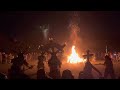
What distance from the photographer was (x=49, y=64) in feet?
32.3

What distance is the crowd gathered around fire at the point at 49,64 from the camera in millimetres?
8391

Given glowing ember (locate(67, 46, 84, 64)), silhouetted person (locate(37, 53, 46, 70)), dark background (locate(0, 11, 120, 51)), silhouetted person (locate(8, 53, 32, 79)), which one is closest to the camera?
silhouetted person (locate(8, 53, 32, 79))

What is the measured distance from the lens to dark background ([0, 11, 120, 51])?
30.4 ft

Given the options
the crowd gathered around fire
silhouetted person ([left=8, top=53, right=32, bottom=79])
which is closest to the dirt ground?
the crowd gathered around fire

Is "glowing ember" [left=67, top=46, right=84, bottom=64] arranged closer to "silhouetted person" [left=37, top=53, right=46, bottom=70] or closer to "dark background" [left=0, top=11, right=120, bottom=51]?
"dark background" [left=0, top=11, right=120, bottom=51]

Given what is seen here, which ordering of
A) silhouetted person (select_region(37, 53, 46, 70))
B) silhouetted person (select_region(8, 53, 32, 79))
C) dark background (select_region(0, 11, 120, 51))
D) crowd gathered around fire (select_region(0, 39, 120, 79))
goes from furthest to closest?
silhouetted person (select_region(37, 53, 46, 70)), dark background (select_region(0, 11, 120, 51)), silhouetted person (select_region(8, 53, 32, 79)), crowd gathered around fire (select_region(0, 39, 120, 79))

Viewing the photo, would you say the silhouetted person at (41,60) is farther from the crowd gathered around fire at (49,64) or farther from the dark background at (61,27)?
Answer: the dark background at (61,27)

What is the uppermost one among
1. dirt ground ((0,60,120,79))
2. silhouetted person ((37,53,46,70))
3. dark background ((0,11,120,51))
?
dark background ((0,11,120,51))

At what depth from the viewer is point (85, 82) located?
6.95 meters

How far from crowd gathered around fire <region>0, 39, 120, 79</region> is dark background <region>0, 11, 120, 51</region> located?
647 millimetres

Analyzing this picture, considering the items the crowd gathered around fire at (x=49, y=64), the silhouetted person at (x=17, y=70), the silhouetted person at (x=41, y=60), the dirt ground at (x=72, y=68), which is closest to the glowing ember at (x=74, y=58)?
the dirt ground at (x=72, y=68)

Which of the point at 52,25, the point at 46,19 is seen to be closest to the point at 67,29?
the point at 52,25

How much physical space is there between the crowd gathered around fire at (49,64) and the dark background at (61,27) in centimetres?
65

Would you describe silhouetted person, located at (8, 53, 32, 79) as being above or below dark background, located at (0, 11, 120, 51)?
below
